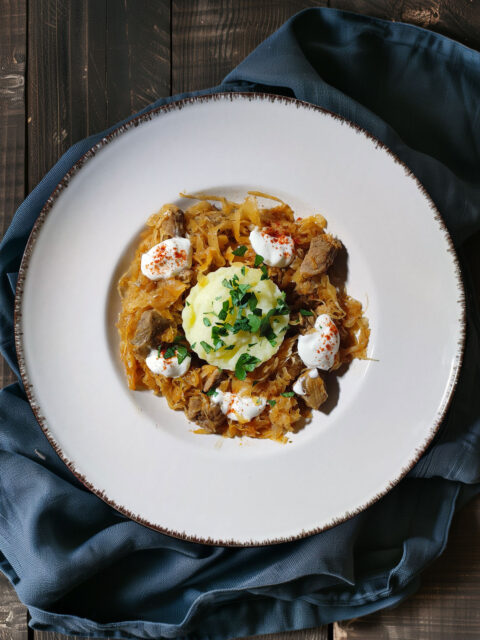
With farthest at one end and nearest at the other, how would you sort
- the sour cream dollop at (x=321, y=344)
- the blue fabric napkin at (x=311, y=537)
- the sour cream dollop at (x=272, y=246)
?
the blue fabric napkin at (x=311, y=537)
the sour cream dollop at (x=272, y=246)
the sour cream dollop at (x=321, y=344)

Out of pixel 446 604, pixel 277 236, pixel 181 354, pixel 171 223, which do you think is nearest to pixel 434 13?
pixel 277 236

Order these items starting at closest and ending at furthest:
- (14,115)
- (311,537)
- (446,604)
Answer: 1. (311,537)
2. (446,604)
3. (14,115)

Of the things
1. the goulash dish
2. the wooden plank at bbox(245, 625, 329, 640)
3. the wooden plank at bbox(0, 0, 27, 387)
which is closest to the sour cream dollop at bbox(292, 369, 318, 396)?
the goulash dish

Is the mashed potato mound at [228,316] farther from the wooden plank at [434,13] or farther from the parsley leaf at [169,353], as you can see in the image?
the wooden plank at [434,13]

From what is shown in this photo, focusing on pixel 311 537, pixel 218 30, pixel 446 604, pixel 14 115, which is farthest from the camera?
pixel 14 115

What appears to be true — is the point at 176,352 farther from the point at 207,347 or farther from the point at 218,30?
the point at 218,30

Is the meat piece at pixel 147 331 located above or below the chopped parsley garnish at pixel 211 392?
above

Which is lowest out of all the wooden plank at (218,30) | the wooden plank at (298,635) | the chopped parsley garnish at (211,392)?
the wooden plank at (298,635)

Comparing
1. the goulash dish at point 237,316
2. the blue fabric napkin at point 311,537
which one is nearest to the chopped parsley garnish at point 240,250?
the goulash dish at point 237,316
